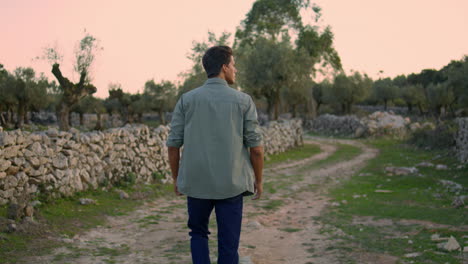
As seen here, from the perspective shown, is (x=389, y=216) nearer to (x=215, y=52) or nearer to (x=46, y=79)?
(x=215, y=52)

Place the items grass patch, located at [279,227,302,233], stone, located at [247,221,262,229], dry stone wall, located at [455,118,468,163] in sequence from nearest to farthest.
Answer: grass patch, located at [279,227,302,233] → stone, located at [247,221,262,229] → dry stone wall, located at [455,118,468,163]

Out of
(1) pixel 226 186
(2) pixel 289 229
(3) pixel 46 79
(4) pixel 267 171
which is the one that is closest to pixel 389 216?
(2) pixel 289 229

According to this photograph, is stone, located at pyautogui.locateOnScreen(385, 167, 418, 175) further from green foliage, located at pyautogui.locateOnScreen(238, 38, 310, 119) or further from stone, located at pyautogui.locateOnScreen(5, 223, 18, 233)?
green foliage, located at pyautogui.locateOnScreen(238, 38, 310, 119)

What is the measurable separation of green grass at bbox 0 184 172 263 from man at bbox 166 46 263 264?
2.93m

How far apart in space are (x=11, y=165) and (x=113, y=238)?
7.98ft

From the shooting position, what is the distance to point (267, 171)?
50.5 feet

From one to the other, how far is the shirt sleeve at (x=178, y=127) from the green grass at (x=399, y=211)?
10.8 ft

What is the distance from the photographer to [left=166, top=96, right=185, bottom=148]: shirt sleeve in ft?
11.3

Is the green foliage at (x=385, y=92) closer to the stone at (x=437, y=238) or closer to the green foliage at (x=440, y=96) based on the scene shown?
the green foliage at (x=440, y=96)

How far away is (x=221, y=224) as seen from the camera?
3.35m

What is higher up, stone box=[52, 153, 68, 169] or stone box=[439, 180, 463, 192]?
stone box=[52, 153, 68, 169]

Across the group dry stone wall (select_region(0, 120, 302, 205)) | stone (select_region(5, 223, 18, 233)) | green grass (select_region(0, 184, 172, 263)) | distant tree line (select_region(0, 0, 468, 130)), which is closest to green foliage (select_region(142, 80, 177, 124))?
distant tree line (select_region(0, 0, 468, 130))

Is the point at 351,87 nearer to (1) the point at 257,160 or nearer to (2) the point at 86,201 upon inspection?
(2) the point at 86,201

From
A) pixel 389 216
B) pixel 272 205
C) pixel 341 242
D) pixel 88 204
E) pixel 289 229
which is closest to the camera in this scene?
pixel 341 242
